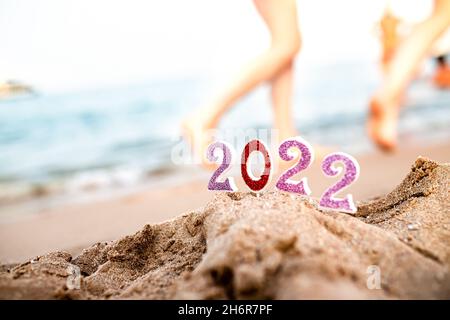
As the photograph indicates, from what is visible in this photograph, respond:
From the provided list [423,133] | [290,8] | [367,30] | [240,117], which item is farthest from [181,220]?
[240,117]

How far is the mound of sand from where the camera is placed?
2.78 feet

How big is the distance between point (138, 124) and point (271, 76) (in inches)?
187

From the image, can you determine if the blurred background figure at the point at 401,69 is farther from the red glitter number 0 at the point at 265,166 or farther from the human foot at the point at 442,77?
the human foot at the point at 442,77

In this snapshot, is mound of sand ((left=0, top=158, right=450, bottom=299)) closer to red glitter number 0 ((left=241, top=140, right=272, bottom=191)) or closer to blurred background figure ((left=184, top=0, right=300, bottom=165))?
red glitter number 0 ((left=241, top=140, right=272, bottom=191))

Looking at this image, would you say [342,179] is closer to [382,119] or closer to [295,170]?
[295,170]

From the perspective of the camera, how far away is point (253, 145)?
120cm

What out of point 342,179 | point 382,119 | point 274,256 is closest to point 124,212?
point 382,119

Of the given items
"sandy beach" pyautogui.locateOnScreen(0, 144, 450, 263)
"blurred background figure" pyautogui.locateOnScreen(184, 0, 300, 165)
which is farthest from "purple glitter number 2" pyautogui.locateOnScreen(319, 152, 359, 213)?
"blurred background figure" pyautogui.locateOnScreen(184, 0, 300, 165)

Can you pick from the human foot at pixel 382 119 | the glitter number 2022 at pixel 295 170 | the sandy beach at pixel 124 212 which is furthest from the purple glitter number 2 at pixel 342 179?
the human foot at pixel 382 119

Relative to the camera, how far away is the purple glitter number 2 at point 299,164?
113 centimetres

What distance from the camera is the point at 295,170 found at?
1158mm

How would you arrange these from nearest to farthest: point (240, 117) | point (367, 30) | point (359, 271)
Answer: point (359, 271), point (367, 30), point (240, 117)

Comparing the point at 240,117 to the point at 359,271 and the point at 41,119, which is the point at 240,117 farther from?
the point at 359,271

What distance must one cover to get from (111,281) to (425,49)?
186cm
